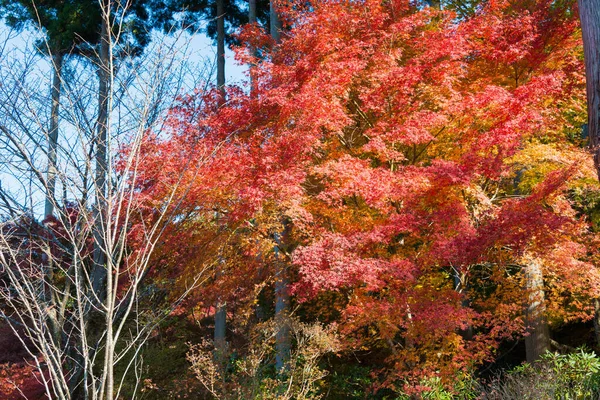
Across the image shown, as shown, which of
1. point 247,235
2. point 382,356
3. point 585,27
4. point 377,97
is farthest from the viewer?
point 382,356

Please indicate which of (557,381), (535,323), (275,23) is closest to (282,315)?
(557,381)

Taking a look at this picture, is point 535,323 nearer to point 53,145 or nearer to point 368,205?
point 368,205

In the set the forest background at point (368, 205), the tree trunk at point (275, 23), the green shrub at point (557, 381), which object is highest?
the tree trunk at point (275, 23)

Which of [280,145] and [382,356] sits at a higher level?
[280,145]

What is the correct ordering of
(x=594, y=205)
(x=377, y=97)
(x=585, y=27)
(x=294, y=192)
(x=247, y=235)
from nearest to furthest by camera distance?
(x=585, y=27)
(x=294, y=192)
(x=377, y=97)
(x=247, y=235)
(x=594, y=205)

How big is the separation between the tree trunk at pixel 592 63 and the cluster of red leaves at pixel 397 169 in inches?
162

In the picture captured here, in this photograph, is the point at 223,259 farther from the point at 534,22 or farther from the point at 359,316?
the point at 534,22

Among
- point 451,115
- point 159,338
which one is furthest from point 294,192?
point 159,338

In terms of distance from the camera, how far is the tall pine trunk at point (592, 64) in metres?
2.73

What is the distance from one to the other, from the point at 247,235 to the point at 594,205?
660 centimetres

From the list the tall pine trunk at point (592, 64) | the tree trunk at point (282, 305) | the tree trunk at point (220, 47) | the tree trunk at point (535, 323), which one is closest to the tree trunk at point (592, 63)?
the tall pine trunk at point (592, 64)

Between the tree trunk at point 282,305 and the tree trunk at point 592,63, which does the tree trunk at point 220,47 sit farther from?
the tree trunk at point 592,63

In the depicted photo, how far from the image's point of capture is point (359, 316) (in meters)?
7.55

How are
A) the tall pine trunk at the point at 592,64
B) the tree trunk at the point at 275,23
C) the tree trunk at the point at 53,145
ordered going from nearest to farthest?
the tall pine trunk at the point at 592,64 < the tree trunk at the point at 53,145 < the tree trunk at the point at 275,23
